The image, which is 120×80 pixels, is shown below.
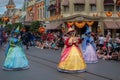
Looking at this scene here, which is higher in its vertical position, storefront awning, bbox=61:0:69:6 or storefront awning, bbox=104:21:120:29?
storefront awning, bbox=61:0:69:6

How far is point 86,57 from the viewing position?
17.6 metres

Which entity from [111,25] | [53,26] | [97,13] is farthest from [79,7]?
[111,25]

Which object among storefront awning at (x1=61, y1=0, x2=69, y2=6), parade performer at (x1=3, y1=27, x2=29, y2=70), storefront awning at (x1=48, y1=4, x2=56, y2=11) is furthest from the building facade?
parade performer at (x1=3, y1=27, x2=29, y2=70)

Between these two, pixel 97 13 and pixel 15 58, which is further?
pixel 97 13

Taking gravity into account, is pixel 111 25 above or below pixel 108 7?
below

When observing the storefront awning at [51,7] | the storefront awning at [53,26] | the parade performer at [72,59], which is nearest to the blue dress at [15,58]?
the parade performer at [72,59]

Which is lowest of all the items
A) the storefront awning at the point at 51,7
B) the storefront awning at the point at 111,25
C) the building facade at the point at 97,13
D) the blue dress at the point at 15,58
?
the blue dress at the point at 15,58

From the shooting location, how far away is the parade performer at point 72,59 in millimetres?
13398

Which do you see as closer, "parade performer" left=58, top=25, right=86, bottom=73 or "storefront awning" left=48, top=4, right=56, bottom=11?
"parade performer" left=58, top=25, right=86, bottom=73

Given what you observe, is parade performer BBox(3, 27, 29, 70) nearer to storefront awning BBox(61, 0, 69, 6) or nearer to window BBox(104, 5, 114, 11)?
window BBox(104, 5, 114, 11)

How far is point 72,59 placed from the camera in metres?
13.5

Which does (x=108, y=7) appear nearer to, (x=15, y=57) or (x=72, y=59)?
(x=15, y=57)

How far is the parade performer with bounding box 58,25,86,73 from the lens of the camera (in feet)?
44.0

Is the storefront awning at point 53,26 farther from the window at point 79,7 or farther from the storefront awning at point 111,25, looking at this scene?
the storefront awning at point 111,25
